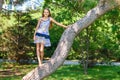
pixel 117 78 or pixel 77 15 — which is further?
pixel 117 78

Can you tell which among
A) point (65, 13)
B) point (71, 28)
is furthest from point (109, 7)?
point (65, 13)

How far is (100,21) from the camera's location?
16.9 metres

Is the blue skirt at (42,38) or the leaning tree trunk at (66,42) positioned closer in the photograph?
the leaning tree trunk at (66,42)

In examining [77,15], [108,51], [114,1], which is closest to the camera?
[114,1]

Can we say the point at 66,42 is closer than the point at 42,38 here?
Yes

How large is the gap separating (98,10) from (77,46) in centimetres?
1124

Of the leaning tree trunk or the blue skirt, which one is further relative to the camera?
the blue skirt

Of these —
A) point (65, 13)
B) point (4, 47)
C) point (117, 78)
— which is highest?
point (65, 13)

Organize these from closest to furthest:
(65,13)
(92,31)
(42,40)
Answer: (42,40), (65,13), (92,31)

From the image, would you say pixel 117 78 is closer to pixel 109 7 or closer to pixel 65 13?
pixel 65 13

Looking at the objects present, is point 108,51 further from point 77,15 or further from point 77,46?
point 77,15

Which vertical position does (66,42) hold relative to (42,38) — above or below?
below

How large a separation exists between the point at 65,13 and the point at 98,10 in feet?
11.3

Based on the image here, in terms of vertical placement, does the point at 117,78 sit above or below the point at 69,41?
below
